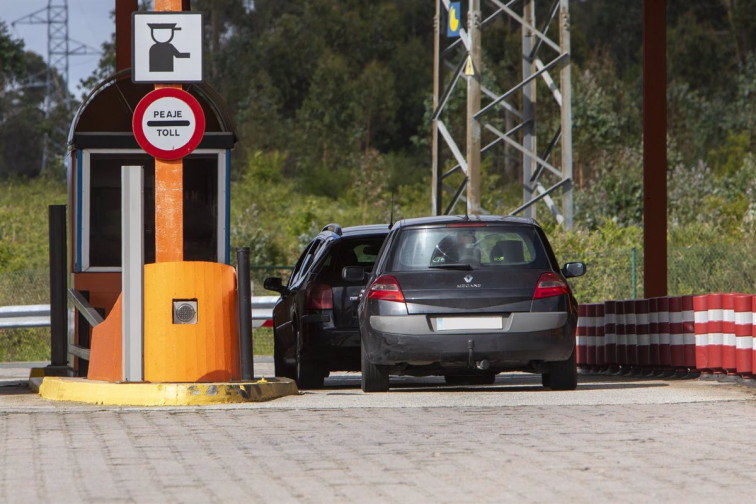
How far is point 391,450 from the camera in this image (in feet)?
27.5

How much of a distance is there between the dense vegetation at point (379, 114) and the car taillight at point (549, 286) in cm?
2265

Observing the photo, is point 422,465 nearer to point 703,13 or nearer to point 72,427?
point 72,427

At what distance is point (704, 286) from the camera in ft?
83.3

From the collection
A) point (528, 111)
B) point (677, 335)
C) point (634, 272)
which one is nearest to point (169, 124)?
point (677, 335)

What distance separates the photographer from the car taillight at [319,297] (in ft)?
46.8

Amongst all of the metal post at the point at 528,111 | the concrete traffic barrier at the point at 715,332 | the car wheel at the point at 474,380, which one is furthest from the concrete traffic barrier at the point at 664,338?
the metal post at the point at 528,111

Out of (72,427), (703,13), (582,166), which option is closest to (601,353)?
(72,427)

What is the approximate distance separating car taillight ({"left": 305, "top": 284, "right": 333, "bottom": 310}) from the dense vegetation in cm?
2101

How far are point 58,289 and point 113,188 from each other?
4.02 ft

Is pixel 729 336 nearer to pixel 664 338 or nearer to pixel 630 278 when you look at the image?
pixel 664 338

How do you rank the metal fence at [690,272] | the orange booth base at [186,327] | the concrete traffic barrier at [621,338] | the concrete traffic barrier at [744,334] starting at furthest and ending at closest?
the metal fence at [690,272]
the concrete traffic barrier at [621,338]
the concrete traffic barrier at [744,334]
the orange booth base at [186,327]

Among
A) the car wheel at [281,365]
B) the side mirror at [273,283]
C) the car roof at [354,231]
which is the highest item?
the car roof at [354,231]

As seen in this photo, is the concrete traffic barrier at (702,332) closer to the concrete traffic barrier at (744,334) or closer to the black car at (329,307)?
the concrete traffic barrier at (744,334)

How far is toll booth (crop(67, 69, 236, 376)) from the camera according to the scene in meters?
14.6
